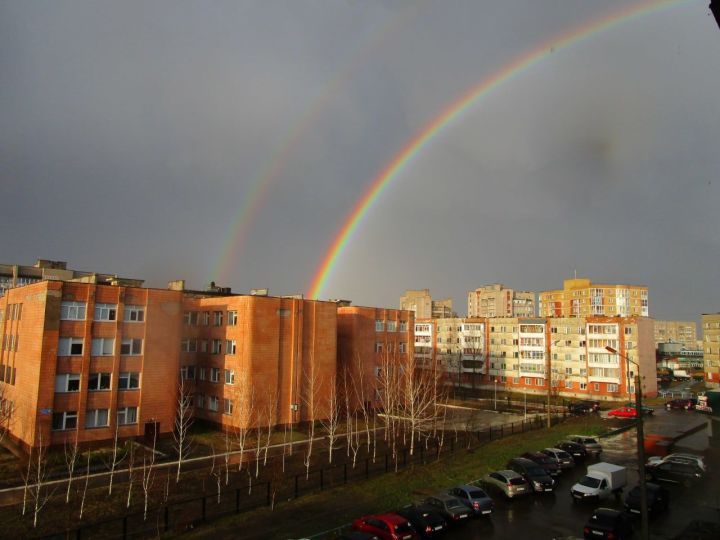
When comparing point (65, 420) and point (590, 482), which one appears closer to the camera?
point (590, 482)

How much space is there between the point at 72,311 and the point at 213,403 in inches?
554

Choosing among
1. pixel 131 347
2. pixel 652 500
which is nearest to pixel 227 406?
pixel 131 347

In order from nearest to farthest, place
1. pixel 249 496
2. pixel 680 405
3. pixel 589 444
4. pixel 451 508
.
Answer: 1. pixel 451 508
2. pixel 249 496
3. pixel 589 444
4. pixel 680 405

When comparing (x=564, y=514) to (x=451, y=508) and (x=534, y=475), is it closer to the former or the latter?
(x=534, y=475)

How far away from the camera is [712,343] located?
8019 cm

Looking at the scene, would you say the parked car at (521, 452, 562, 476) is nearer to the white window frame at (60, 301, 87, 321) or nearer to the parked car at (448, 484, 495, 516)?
the parked car at (448, 484, 495, 516)

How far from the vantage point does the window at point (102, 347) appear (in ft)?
108

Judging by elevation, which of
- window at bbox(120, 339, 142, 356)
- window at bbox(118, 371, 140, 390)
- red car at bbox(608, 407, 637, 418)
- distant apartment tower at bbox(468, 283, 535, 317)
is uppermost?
distant apartment tower at bbox(468, 283, 535, 317)

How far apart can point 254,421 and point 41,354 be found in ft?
49.7

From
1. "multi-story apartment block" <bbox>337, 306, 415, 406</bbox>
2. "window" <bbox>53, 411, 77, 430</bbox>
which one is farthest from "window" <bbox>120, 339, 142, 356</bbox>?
"multi-story apartment block" <bbox>337, 306, 415, 406</bbox>

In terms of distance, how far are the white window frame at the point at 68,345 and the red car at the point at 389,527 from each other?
76.5 feet

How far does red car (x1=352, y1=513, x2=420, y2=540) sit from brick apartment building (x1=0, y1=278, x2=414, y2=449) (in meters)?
15.2

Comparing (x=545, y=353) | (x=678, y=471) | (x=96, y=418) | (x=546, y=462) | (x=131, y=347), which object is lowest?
(x=678, y=471)

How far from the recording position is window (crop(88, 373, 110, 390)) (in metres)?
32.3
